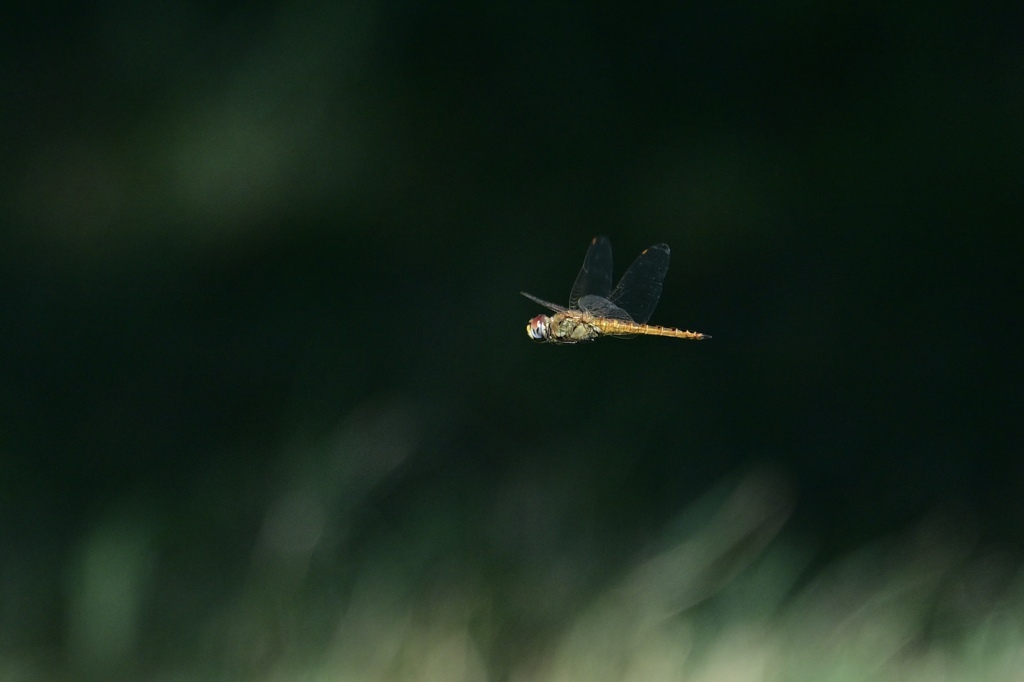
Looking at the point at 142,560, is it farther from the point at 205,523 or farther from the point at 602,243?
the point at 602,243

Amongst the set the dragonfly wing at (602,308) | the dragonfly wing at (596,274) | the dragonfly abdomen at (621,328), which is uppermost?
the dragonfly wing at (596,274)

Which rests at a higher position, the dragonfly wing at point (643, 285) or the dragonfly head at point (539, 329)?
the dragonfly wing at point (643, 285)

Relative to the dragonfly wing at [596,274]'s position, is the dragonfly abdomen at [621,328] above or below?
below

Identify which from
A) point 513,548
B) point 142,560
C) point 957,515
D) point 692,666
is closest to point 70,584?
point 142,560
